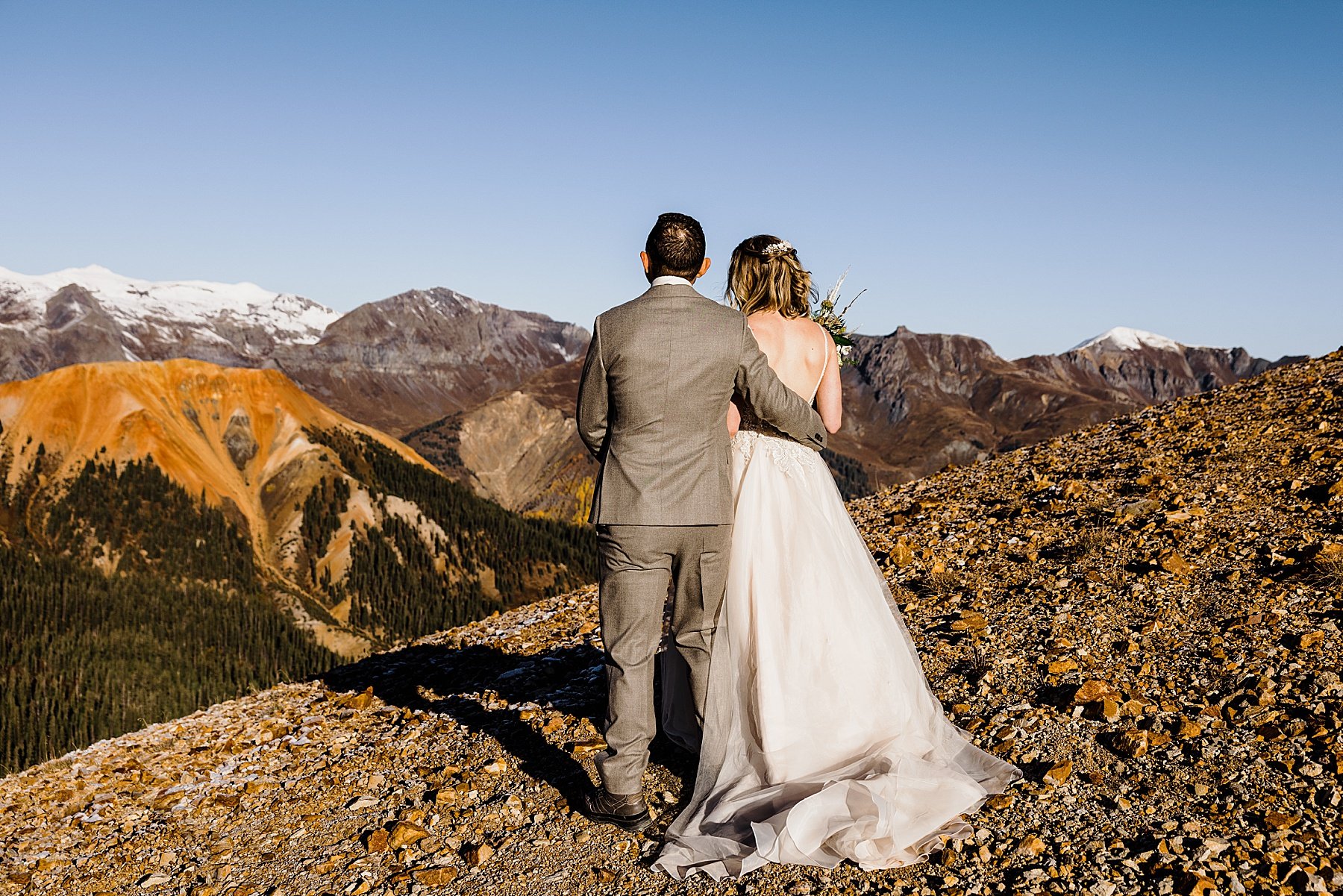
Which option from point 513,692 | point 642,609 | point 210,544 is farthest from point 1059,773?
point 210,544

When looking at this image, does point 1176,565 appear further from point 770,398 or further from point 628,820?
point 628,820

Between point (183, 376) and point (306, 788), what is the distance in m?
197

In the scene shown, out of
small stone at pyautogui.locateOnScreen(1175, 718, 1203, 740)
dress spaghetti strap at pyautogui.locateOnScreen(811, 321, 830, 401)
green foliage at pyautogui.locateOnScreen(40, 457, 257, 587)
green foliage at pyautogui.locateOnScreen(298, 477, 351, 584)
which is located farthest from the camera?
green foliage at pyautogui.locateOnScreen(298, 477, 351, 584)

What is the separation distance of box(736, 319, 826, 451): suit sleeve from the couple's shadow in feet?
7.30

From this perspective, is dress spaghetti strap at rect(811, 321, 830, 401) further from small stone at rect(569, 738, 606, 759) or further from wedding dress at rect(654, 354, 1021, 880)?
small stone at rect(569, 738, 606, 759)

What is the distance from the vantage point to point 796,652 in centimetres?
512

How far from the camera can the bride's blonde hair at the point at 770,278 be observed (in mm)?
5082

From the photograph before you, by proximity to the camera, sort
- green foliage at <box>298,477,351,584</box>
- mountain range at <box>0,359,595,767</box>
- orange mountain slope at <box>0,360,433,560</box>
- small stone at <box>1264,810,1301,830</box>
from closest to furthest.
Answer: small stone at <box>1264,810,1301,830</box> → mountain range at <box>0,359,595,767</box> → green foliage at <box>298,477,351,584</box> → orange mountain slope at <box>0,360,433,560</box>

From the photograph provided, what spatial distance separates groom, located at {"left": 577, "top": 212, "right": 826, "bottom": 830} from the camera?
459cm

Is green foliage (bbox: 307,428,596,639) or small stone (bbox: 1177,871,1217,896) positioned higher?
small stone (bbox: 1177,871,1217,896)

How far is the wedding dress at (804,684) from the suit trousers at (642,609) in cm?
26

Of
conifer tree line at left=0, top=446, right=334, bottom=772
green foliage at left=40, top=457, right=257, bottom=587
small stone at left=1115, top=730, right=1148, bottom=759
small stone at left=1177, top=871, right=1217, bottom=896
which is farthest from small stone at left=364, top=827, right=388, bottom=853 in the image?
green foliage at left=40, top=457, right=257, bottom=587

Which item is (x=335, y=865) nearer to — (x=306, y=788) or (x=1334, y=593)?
(x=306, y=788)

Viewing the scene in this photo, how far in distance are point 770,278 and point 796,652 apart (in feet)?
6.64
